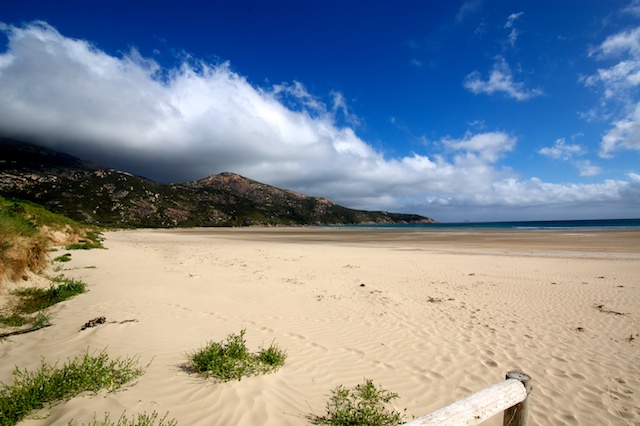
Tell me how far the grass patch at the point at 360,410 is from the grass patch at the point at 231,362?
1336 millimetres

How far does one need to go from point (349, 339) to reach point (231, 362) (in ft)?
11.1

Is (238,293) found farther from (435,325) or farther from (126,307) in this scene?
(435,325)

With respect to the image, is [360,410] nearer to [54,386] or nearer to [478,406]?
[478,406]

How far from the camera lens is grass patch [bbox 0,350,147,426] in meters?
3.40

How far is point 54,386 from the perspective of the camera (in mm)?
3820

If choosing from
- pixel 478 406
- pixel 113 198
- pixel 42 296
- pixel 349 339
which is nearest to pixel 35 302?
pixel 42 296

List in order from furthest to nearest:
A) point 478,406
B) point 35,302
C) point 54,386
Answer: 1. point 35,302
2. point 54,386
3. point 478,406

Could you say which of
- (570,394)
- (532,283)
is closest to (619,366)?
(570,394)

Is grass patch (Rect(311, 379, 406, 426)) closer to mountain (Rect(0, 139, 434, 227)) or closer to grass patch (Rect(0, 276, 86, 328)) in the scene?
grass patch (Rect(0, 276, 86, 328))

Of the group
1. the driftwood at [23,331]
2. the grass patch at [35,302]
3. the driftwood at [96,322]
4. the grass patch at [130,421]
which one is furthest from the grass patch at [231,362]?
the grass patch at [35,302]

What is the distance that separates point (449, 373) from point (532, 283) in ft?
38.4

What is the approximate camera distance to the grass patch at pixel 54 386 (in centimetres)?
340

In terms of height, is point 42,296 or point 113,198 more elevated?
point 113,198

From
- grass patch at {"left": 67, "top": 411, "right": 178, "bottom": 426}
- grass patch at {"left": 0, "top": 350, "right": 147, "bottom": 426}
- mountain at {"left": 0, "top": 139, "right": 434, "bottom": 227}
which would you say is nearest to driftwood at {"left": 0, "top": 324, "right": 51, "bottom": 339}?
grass patch at {"left": 0, "top": 350, "right": 147, "bottom": 426}
